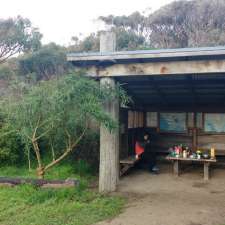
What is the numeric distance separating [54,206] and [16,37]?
1728 cm

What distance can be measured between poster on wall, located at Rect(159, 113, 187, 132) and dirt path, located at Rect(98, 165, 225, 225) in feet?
6.63

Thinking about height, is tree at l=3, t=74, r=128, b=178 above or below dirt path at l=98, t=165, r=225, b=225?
above

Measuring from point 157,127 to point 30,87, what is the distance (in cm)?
593

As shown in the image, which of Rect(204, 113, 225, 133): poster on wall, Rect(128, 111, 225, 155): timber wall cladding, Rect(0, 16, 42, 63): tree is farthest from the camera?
Rect(0, 16, 42, 63): tree

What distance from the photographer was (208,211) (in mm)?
5891

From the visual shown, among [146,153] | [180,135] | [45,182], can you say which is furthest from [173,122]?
[45,182]

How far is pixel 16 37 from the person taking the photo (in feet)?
68.9

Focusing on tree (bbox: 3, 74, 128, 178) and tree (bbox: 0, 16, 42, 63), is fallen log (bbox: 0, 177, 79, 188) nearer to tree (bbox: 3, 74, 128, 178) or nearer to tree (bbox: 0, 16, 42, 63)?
tree (bbox: 3, 74, 128, 178)

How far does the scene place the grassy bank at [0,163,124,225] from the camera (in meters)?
5.31

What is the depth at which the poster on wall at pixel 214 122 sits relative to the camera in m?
10.8

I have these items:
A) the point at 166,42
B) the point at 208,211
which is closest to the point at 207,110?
the point at 208,211

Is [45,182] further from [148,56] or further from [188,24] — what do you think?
[188,24]

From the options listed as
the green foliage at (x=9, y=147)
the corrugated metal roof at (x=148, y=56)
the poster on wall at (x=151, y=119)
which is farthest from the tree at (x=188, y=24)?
the corrugated metal roof at (x=148, y=56)

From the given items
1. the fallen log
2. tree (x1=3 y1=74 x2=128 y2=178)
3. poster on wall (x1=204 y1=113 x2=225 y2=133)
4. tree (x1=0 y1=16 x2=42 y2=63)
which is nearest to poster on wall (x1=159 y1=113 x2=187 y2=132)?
poster on wall (x1=204 y1=113 x2=225 y2=133)
